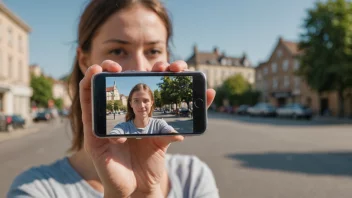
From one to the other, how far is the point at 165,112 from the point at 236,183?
17.2 feet

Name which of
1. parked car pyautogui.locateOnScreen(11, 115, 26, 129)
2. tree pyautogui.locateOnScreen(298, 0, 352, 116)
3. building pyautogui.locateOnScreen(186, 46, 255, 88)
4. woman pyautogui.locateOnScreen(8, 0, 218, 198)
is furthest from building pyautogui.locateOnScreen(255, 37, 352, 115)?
woman pyautogui.locateOnScreen(8, 0, 218, 198)

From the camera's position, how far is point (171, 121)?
1292mm

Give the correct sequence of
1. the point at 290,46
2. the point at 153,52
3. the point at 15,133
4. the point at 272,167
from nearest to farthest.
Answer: the point at 153,52 → the point at 272,167 → the point at 15,133 → the point at 290,46

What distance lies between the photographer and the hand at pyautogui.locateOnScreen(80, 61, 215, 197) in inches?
49.5

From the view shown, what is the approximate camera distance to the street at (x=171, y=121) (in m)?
1.27

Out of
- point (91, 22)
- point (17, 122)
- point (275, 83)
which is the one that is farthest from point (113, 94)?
point (275, 83)

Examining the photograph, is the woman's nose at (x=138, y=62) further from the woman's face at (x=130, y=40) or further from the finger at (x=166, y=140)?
the finger at (x=166, y=140)

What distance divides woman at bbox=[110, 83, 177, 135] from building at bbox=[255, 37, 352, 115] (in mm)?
41222

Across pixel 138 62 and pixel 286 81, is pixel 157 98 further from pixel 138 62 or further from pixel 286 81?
pixel 286 81

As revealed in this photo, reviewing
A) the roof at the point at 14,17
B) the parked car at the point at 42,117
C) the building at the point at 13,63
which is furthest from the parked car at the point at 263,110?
the roof at the point at 14,17

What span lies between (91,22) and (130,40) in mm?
301

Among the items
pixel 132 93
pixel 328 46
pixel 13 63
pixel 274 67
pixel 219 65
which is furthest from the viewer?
pixel 219 65

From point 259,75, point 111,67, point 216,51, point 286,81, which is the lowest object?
point 111,67

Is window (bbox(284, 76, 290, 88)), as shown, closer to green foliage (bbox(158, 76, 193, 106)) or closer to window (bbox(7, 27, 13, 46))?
Answer: window (bbox(7, 27, 13, 46))
